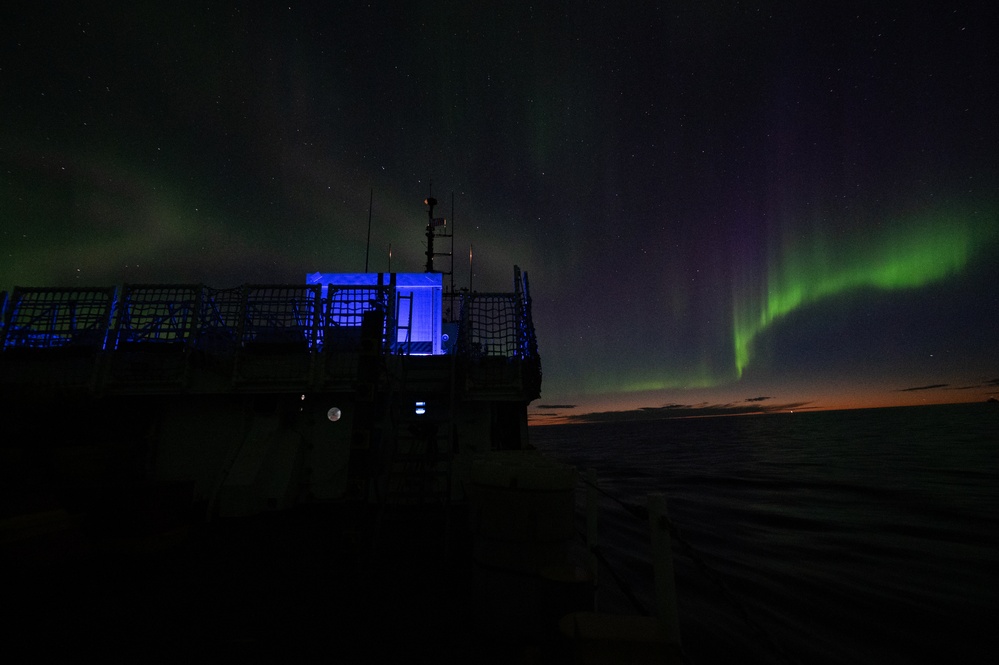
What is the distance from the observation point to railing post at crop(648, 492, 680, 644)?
10.5 feet

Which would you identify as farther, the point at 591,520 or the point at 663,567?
the point at 591,520

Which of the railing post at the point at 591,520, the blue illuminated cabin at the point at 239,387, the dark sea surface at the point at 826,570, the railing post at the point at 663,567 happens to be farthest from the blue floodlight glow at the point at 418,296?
the railing post at the point at 663,567

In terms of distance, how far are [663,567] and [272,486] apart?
9.40 m

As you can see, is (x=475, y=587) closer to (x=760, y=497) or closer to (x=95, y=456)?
(x=95, y=456)

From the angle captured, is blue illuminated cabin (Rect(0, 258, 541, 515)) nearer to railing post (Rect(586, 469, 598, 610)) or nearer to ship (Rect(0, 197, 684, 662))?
ship (Rect(0, 197, 684, 662))

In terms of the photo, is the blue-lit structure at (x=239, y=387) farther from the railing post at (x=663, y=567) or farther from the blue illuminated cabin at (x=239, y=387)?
the railing post at (x=663, y=567)

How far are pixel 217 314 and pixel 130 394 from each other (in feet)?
8.73

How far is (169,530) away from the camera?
6895 mm

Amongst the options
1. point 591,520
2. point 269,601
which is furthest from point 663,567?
point 269,601

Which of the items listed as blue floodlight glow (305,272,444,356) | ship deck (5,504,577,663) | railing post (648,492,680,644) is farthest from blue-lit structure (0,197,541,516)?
railing post (648,492,680,644)

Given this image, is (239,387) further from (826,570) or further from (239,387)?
(826,570)

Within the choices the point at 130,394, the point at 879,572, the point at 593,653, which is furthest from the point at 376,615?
the point at 879,572

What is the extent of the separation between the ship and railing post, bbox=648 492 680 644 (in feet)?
2.09

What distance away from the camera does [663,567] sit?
3369 millimetres
